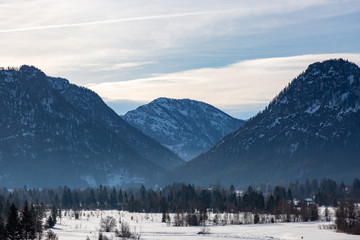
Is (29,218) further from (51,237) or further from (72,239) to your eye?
(72,239)

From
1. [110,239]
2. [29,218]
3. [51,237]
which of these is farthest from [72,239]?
[29,218]

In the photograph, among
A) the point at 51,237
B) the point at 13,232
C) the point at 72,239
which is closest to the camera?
the point at 13,232

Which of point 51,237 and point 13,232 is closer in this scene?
point 13,232

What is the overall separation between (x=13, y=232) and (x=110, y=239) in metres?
56.4

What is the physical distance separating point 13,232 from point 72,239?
52201 mm

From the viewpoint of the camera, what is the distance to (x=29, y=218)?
14962 centimetres

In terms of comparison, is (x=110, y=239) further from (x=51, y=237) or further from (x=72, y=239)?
(x=51, y=237)

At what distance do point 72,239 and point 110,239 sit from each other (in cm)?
1126

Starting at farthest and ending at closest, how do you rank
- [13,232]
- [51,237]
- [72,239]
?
[72,239] → [51,237] → [13,232]

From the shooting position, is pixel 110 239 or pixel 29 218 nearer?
pixel 29 218

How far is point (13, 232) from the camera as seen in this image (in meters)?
147

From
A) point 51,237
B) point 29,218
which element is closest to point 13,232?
point 29,218

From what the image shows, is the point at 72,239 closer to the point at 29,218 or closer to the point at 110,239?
the point at 110,239

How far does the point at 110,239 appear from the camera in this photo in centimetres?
19962
